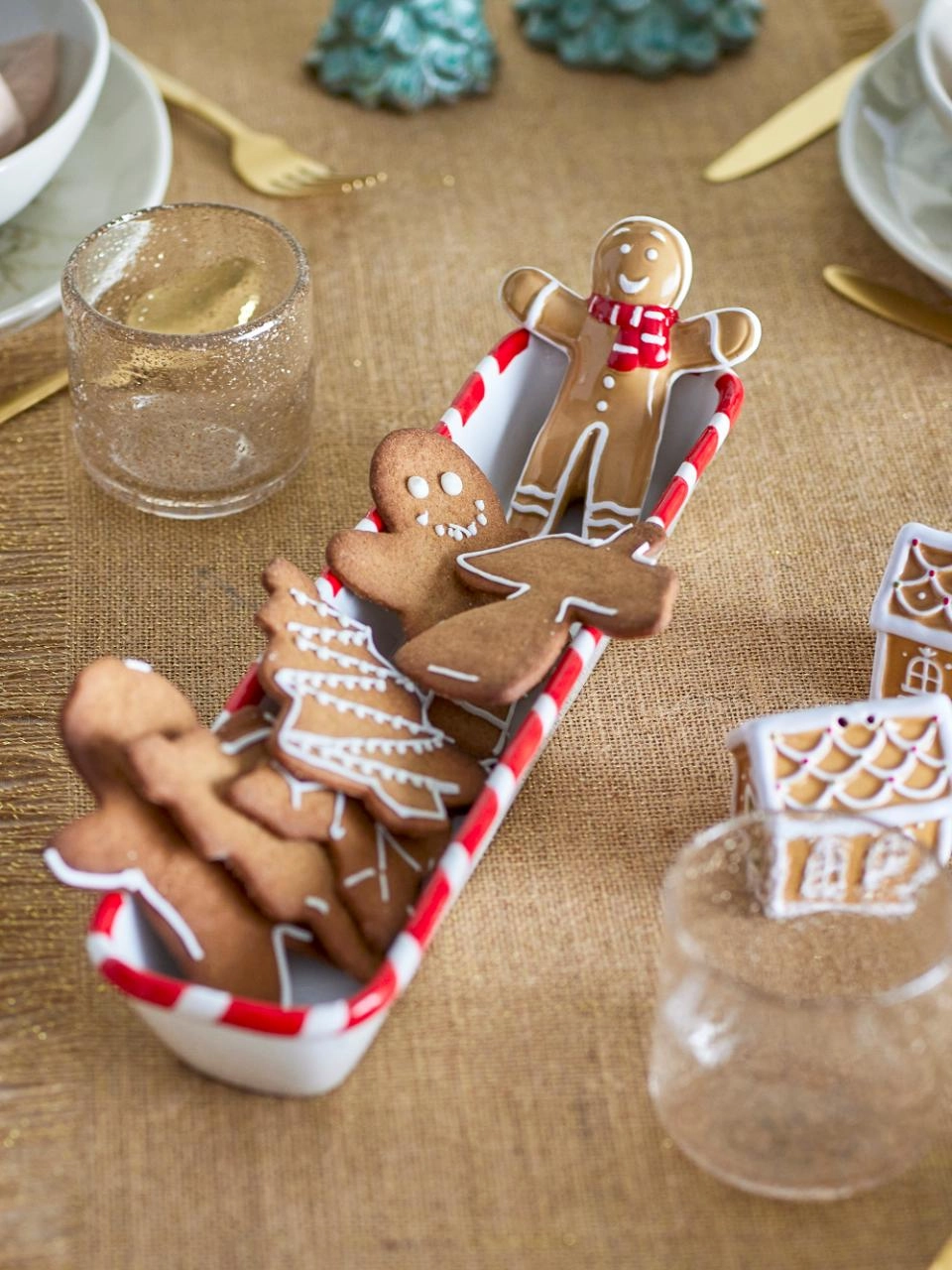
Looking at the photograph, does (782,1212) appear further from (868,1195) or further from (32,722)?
(32,722)

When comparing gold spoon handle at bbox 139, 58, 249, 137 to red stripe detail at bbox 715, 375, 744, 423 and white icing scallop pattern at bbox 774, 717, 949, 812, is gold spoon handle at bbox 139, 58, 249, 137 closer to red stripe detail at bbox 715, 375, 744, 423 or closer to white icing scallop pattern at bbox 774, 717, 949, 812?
red stripe detail at bbox 715, 375, 744, 423

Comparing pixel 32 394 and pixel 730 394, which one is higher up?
pixel 730 394

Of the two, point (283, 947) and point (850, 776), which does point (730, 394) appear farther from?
point (283, 947)

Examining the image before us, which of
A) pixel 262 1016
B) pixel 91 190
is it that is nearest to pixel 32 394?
pixel 91 190

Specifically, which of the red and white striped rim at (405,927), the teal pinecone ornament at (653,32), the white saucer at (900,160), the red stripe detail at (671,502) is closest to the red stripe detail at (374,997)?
the red and white striped rim at (405,927)

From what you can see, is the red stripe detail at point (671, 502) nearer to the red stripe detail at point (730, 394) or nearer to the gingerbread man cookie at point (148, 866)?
the red stripe detail at point (730, 394)

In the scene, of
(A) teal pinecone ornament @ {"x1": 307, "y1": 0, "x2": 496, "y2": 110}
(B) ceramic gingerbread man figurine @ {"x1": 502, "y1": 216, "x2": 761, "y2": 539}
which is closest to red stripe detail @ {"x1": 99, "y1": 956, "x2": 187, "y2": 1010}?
(B) ceramic gingerbread man figurine @ {"x1": 502, "y1": 216, "x2": 761, "y2": 539}

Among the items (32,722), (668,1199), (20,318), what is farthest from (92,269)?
(668,1199)
